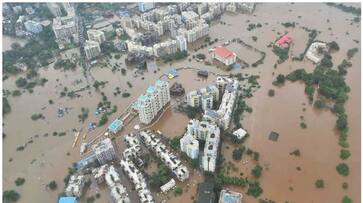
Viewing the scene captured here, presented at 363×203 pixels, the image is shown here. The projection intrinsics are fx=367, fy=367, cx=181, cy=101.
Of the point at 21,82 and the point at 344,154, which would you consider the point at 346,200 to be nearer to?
the point at 344,154

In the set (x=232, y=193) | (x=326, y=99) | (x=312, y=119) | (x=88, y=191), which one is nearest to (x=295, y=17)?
(x=326, y=99)

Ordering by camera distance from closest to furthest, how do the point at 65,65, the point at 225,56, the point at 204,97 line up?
the point at 204,97, the point at 225,56, the point at 65,65

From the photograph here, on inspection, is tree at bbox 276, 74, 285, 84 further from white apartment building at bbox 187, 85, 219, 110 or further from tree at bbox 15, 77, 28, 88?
tree at bbox 15, 77, 28, 88

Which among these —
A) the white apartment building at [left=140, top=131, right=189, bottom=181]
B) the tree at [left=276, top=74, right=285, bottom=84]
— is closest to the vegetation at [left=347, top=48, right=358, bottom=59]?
the tree at [left=276, top=74, right=285, bottom=84]

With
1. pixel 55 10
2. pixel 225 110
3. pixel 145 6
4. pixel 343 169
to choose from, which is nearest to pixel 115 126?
pixel 225 110

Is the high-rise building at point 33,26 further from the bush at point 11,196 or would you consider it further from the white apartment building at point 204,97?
the bush at point 11,196

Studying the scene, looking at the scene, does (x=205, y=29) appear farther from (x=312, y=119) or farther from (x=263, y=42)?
(x=312, y=119)

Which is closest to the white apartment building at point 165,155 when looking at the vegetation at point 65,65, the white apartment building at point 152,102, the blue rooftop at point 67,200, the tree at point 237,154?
the white apartment building at point 152,102
